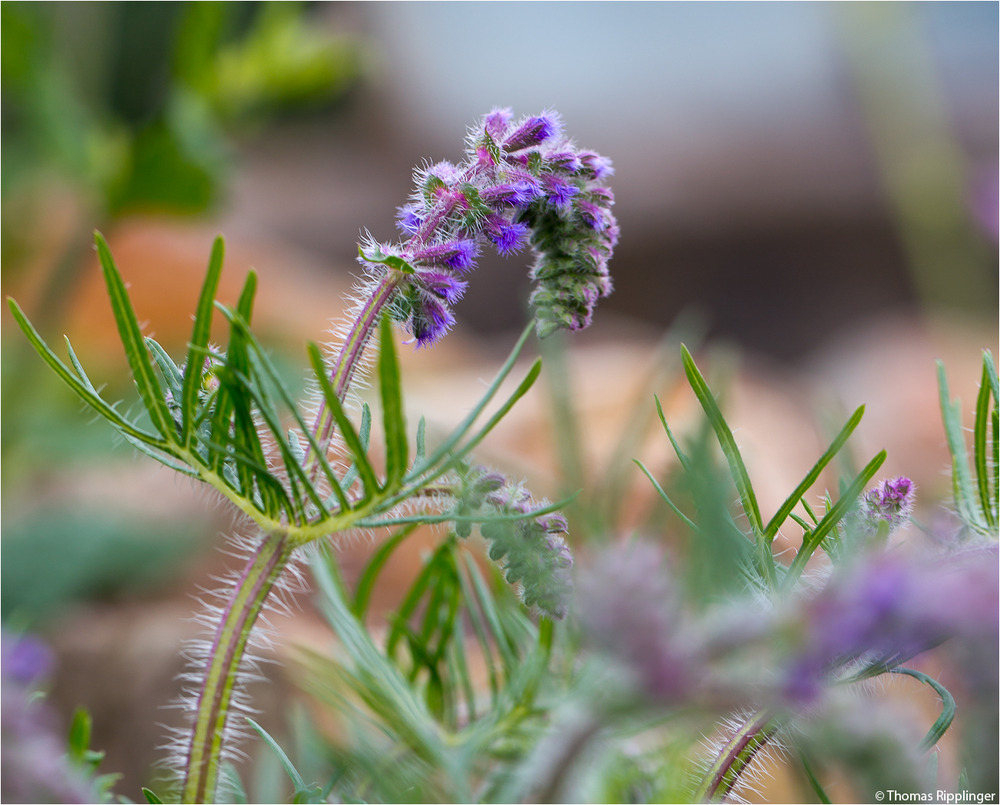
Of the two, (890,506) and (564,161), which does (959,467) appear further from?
(564,161)

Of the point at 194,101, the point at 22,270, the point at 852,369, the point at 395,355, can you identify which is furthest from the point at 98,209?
the point at 852,369

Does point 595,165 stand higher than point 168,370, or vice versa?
point 595,165

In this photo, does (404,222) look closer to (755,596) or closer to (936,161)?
(755,596)

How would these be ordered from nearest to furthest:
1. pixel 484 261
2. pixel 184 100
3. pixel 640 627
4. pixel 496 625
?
1. pixel 640 627
2. pixel 496 625
3. pixel 184 100
4. pixel 484 261

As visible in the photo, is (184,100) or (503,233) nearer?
(503,233)

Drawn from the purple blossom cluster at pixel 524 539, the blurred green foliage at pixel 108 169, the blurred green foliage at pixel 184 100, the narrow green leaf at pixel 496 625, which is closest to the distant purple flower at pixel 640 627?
the purple blossom cluster at pixel 524 539

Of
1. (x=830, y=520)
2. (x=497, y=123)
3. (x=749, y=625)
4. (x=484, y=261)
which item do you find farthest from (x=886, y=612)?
(x=484, y=261)

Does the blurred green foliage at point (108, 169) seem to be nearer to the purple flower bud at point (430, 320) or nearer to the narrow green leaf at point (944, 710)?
the purple flower bud at point (430, 320)
